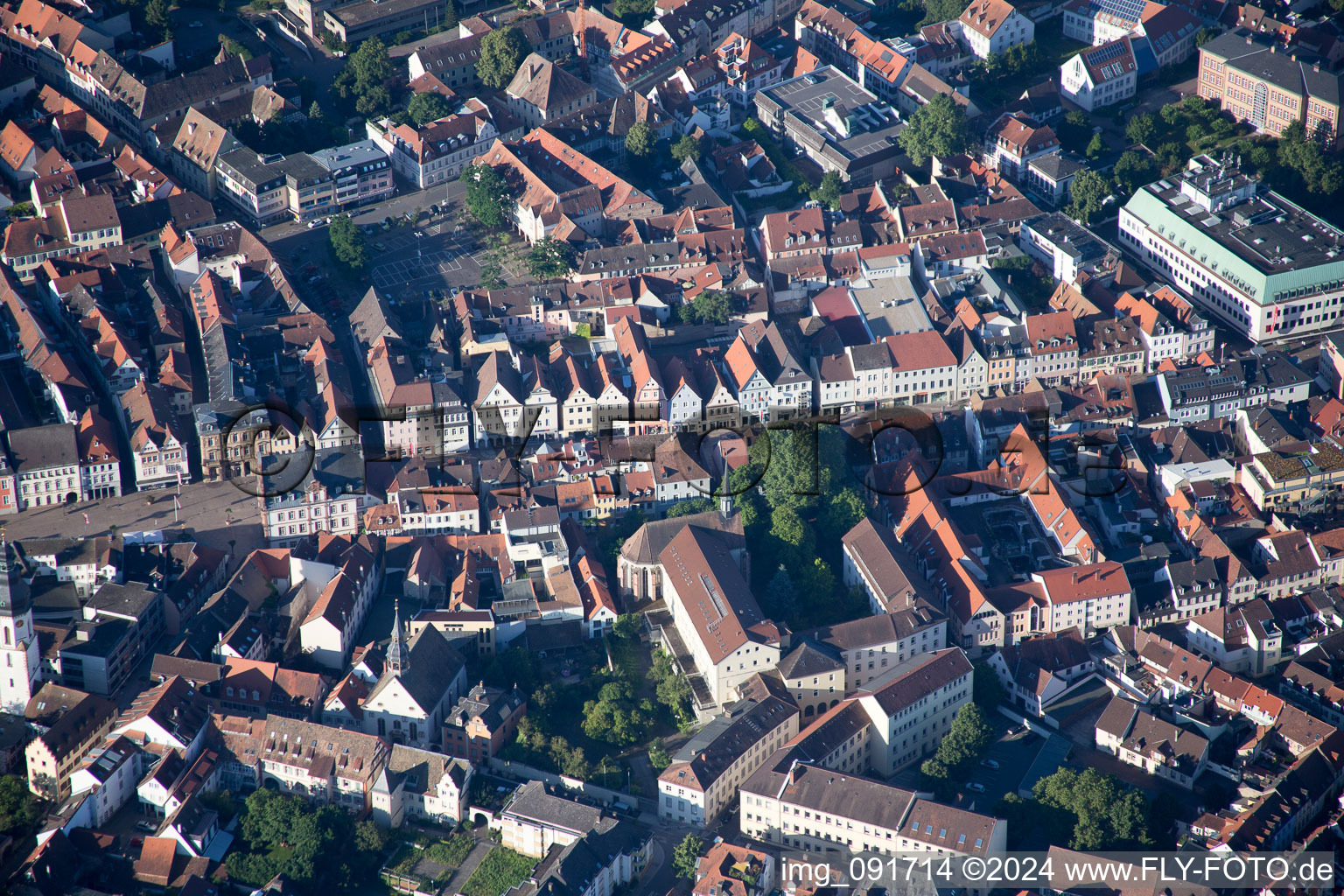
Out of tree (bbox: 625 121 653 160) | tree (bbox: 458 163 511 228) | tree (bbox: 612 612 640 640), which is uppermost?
tree (bbox: 625 121 653 160)

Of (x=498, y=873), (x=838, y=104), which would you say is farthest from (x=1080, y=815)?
(x=838, y=104)

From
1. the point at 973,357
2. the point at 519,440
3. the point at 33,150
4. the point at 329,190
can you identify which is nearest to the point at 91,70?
the point at 33,150

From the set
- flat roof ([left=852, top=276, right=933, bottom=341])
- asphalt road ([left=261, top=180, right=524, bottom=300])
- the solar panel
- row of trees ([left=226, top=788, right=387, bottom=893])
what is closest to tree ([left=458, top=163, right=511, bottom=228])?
asphalt road ([left=261, top=180, right=524, bottom=300])

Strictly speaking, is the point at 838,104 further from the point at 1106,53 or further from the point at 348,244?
the point at 348,244

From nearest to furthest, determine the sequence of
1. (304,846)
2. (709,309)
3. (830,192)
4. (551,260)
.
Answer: (304,846), (709,309), (551,260), (830,192)

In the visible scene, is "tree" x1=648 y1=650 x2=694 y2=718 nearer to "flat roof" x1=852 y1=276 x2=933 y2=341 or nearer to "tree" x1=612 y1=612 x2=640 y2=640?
"tree" x1=612 y1=612 x2=640 y2=640

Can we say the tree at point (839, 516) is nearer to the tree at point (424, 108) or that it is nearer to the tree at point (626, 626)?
the tree at point (626, 626)
